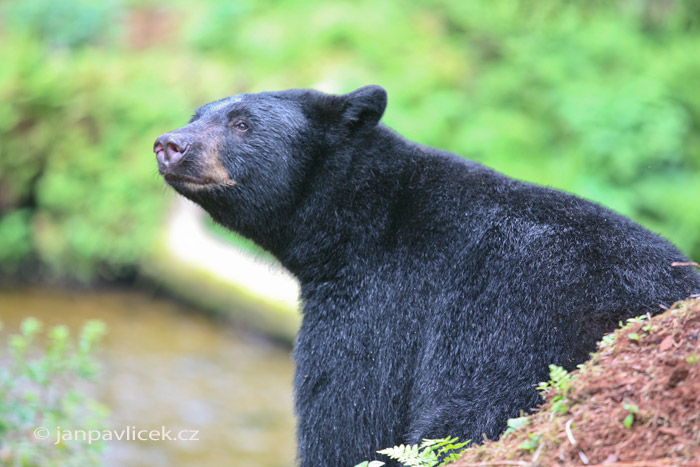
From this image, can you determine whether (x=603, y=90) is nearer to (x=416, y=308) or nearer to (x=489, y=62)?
(x=489, y=62)

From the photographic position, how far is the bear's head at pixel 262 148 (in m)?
4.47

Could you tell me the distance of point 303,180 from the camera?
181 inches

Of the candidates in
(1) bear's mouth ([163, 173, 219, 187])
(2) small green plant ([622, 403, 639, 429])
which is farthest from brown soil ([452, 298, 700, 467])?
(1) bear's mouth ([163, 173, 219, 187])

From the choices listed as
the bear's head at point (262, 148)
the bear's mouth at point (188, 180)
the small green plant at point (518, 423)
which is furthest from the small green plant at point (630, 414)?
the bear's mouth at point (188, 180)

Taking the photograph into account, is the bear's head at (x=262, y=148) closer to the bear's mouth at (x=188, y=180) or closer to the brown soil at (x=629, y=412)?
the bear's mouth at (x=188, y=180)

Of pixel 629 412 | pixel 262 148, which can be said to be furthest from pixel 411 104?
pixel 629 412

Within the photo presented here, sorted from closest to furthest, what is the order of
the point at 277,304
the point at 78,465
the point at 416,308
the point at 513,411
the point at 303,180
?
the point at 513,411, the point at 416,308, the point at 303,180, the point at 78,465, the point at 277,304

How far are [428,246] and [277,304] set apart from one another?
5.93 metres

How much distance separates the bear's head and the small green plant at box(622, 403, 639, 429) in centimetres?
255

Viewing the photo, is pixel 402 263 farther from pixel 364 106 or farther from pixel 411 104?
pixel 411 104

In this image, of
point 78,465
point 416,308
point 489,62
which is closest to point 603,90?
point 489,62

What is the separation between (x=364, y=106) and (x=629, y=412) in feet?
8.55

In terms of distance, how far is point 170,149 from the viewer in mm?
4367

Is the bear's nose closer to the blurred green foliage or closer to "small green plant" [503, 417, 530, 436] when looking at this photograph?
"small green plant" [503, 417, 530, 436]
